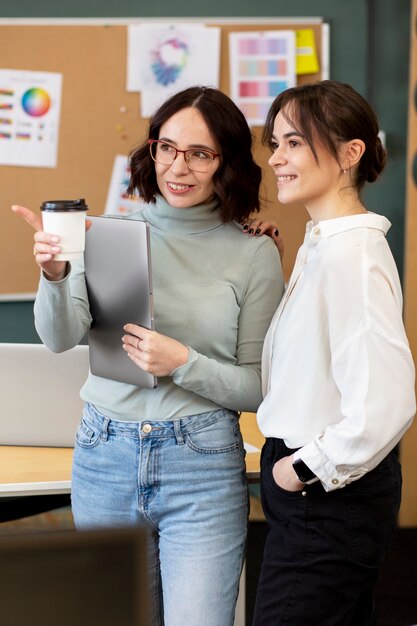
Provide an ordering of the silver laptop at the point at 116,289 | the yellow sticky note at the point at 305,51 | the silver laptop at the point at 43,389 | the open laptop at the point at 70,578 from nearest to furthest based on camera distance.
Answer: the open laptop at the point at 70,578 → the silver laptop at the point at 116,289 → the silver laptop at the point at 43,389 → the yellow sticky note at the point at 305,51

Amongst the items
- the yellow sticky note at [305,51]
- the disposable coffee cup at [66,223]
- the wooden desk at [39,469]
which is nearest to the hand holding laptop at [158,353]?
the disposable coffee cup at [66,223]

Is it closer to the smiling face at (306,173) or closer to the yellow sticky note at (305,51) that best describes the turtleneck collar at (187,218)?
the smiling face at (306,173)

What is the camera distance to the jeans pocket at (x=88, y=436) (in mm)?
1590

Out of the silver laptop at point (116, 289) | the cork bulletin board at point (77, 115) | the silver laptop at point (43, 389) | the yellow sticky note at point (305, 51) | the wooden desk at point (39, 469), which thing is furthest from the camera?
the yellow sticky note at point (305, 51)

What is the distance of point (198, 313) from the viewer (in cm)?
Result: 161

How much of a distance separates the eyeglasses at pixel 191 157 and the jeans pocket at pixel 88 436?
50 centimetres

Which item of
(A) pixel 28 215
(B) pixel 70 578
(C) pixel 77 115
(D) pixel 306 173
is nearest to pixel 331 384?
(D) pixel 306 173

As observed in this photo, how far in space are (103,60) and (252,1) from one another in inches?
26.8

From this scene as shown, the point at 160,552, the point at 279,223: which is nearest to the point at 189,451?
the point at 160,552

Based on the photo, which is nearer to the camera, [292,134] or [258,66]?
[292,134]

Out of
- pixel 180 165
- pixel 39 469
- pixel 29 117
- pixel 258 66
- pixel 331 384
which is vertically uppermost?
pixel 258 66

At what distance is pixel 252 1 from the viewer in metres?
3.77

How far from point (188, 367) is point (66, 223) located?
337mm

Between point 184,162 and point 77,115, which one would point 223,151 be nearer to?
Result: point 184,162
